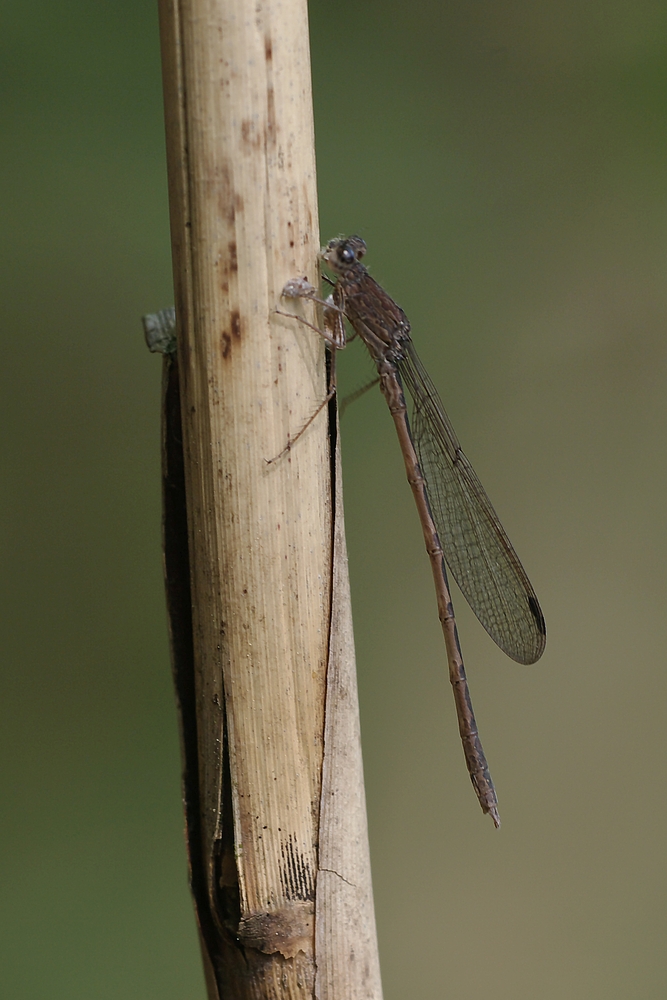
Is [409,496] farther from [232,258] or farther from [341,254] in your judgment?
[232,258]

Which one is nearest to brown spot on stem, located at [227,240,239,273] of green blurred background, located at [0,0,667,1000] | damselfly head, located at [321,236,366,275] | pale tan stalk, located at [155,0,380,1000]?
pale tan stalk, located at [155,0,380,1000]

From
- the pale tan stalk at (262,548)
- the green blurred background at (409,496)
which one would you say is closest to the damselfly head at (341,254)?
the pale tan stalk at (262,548)

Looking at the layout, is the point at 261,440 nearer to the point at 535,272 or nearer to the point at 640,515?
the point at 535,272

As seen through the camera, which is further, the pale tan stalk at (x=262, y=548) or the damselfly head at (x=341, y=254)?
the damselfly head at (x=341, y=254)

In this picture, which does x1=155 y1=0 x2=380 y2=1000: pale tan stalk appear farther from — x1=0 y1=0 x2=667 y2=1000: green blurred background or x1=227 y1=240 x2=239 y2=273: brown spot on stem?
x1=0 y1=0 x2=667 y2=1000: green blurred background

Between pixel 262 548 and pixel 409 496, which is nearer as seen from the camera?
pixel 262 548

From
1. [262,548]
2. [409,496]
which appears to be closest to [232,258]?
[262,548]

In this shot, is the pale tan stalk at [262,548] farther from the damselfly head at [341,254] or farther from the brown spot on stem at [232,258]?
the damselfly head at [341,254]
